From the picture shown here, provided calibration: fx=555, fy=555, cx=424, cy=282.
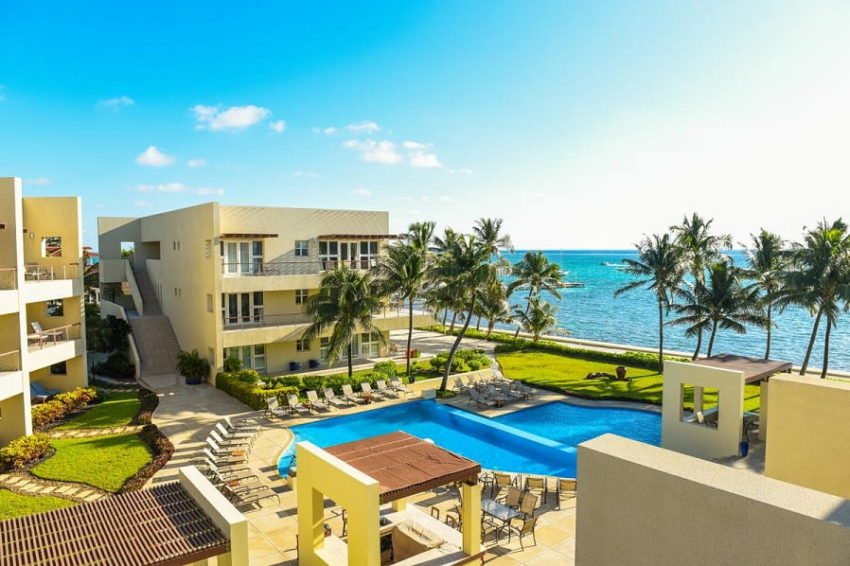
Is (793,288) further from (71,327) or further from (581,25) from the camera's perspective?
(71,327)

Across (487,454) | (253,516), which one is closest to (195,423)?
(253,516)

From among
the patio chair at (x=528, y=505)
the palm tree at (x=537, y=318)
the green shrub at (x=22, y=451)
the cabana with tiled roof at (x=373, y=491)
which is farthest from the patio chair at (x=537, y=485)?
the palm tree at (x=537, y=318)

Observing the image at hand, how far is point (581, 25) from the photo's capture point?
19391mm

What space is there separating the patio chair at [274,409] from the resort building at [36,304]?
785cm

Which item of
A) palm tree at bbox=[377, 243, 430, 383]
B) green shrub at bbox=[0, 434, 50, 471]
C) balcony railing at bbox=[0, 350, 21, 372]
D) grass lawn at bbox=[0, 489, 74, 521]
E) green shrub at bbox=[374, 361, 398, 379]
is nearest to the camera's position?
grass lawn at bbox=[0, 489, 74, 521]

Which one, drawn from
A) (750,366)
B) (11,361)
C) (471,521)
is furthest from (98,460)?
(750,366)

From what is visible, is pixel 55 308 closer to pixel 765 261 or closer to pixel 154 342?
pixel 154 342

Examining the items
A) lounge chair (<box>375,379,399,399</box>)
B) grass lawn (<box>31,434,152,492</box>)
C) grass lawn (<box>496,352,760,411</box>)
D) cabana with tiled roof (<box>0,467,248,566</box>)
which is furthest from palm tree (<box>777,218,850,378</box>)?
grass lawn (<box>31,434,152,492</box>)

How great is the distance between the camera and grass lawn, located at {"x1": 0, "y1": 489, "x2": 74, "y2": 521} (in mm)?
13506

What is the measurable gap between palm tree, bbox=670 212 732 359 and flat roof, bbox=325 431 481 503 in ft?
82.6

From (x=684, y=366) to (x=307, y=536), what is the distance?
13832 millimetres

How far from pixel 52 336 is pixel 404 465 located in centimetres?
1865

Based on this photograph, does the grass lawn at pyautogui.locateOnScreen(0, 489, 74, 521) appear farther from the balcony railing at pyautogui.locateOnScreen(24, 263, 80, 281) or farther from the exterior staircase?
the exterior staircase

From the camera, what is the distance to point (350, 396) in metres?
23.9
